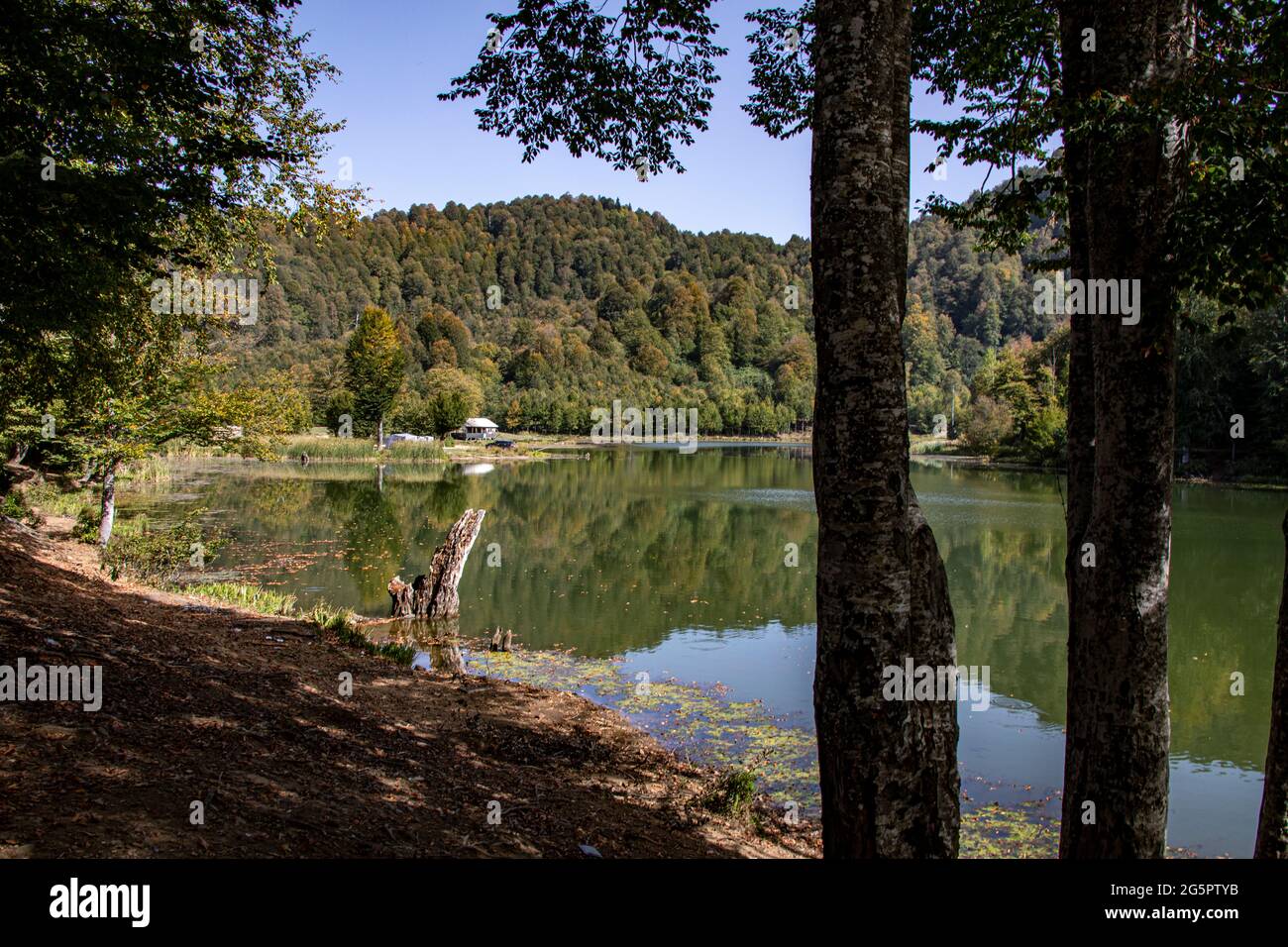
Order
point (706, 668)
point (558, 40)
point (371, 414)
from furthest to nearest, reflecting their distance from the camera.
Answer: point (371, 414), point (706, 668), point (558, 40)

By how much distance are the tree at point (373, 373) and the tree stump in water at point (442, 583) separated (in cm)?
4991

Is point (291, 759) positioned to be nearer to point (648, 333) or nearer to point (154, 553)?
point (154, 553)

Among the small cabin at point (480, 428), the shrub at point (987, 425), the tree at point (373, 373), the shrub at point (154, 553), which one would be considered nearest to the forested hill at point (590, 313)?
the small cabin at point (480, 428)

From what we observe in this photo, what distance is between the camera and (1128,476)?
12.4 feet

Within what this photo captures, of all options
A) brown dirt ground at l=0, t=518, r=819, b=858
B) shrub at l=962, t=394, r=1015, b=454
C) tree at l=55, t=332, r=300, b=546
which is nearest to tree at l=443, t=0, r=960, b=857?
brown dirt ground at l=0, t=518, r=819, b=858

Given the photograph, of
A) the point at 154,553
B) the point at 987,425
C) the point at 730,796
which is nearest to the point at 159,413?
the point at 154,553

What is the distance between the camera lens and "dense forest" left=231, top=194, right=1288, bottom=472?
57562 mm

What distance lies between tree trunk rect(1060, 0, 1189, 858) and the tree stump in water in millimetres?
10403

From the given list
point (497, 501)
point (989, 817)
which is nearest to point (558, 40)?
point (989, 817)

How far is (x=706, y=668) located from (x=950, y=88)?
7756 mm

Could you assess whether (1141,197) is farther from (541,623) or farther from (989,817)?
(541,623)
